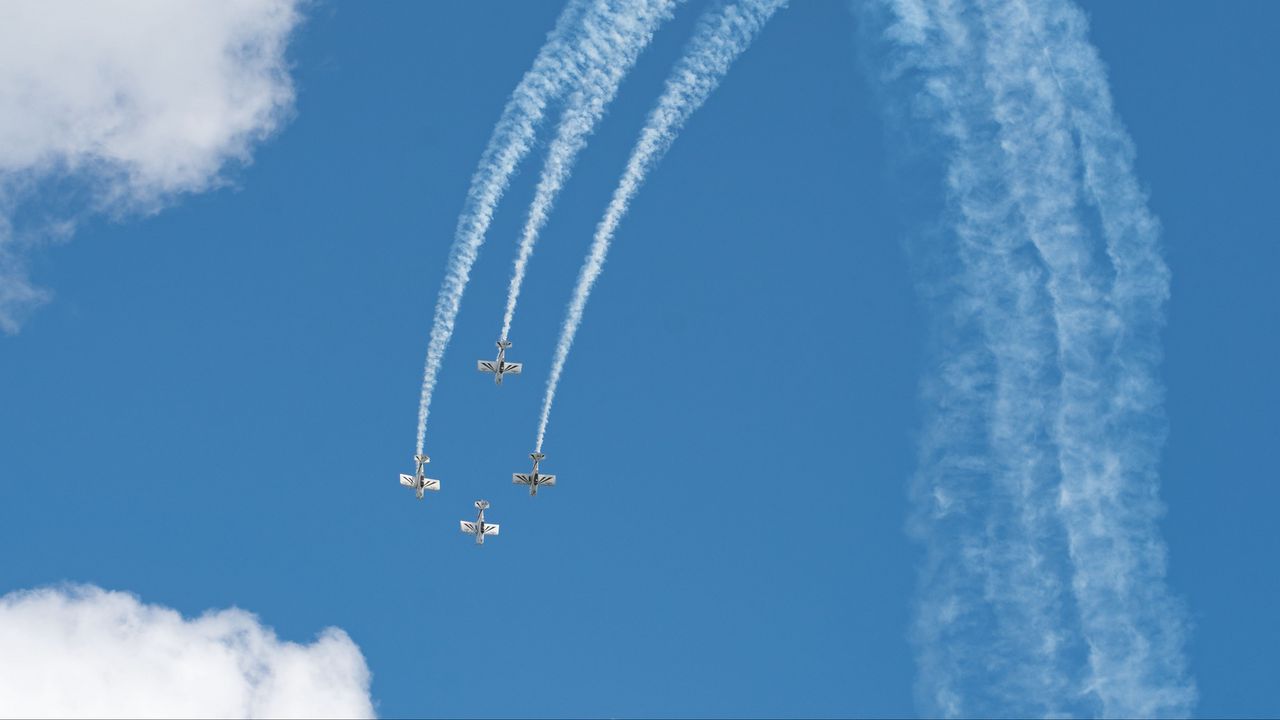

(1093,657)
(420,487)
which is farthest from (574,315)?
(1093,657)

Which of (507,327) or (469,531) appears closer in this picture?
(507,327)

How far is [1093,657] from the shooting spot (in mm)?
67562

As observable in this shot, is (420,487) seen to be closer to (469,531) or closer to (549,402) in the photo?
(469,531)

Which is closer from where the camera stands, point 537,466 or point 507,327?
point 507,327

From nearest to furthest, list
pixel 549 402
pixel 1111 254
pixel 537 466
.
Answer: pixel 1111 254 → pixel 549 402 → pixel 537 466

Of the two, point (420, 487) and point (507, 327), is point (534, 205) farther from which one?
point (420, 487)

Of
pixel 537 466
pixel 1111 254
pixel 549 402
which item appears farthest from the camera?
pixel 537 466

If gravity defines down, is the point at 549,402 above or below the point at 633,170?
below

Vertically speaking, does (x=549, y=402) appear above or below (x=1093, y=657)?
above

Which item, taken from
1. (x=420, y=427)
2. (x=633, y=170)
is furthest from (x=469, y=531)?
(x=633, y=170)

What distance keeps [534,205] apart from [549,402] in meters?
8.02

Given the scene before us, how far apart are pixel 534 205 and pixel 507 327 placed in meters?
5.16

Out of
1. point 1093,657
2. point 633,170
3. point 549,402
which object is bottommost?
point 1093,657

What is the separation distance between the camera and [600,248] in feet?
222
